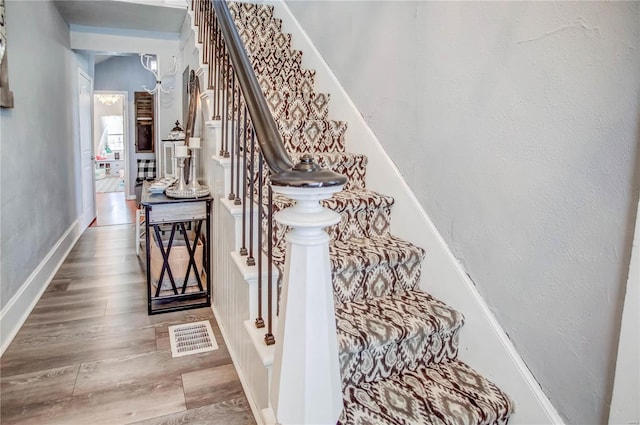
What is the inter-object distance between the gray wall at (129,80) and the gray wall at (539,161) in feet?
23.7

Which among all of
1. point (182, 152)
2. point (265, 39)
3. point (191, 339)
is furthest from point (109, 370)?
point (265, 39)

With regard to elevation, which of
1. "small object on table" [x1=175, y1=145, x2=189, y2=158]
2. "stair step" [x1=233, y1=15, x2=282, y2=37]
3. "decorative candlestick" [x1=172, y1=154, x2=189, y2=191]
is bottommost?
"decorative candlestick" [x1=172, y1=154, x2=189, y2=191]

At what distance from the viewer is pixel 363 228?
2.09m

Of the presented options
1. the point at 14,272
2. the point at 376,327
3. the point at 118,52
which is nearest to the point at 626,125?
the point at 376,327

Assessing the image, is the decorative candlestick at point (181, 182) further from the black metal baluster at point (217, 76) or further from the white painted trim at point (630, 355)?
the white painted trim at point (630, 355)

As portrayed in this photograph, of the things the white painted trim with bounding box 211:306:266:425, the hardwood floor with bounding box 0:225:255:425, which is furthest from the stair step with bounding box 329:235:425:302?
the hardwood floor with bounding box 0:225:255:425

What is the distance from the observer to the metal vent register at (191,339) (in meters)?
2.24

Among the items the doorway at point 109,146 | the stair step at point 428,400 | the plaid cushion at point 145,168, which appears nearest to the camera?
the stair step at point 428,400

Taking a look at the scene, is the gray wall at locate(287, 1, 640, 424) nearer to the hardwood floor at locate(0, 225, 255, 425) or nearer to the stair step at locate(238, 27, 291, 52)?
the hardwood floor at locate(0, 225, 255, 425)

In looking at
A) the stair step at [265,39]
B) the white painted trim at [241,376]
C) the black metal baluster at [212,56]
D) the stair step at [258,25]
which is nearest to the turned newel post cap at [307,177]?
the white painted trim at [241,376]

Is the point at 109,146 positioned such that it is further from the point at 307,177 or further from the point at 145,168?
the point at 307,177

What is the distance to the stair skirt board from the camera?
55.2 inches

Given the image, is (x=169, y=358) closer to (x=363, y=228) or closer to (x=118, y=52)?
(x=363, y=228)

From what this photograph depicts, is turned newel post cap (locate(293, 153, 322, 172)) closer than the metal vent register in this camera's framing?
Yes
